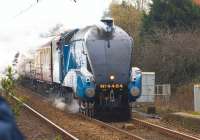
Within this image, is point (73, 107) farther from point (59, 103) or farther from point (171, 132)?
point (171, 132)

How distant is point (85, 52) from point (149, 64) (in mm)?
13604

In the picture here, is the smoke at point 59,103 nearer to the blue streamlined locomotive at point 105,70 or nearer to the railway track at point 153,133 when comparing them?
the blue streamlined locomotive at point 105,70

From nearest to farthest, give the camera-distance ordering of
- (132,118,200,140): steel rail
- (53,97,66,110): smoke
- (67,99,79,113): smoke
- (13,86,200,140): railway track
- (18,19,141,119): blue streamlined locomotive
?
(132,118,200,140): steel rail
(13,86,200,140): railway track
(18,19,141,119): blue streamlined locomotive
(67,99,79,113): smoke
(53,97,66,110): smoke

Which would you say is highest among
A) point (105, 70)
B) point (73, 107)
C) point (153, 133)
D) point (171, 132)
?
point (105, 70)

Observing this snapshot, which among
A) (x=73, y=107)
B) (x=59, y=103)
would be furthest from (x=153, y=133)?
(x=59, y=103)

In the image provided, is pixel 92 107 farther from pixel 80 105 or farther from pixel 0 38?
pixel 0 38

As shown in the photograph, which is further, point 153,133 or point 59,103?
point 59,103

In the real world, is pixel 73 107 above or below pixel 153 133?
above

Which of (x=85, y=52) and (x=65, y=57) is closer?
(x=85, y=52)

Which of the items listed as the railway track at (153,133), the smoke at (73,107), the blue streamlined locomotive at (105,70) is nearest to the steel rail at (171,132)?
the railway track at (153,133)

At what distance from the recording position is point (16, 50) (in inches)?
1314

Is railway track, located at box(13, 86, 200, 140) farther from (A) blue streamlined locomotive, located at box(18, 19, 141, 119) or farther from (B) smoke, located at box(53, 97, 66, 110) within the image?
(B) smoke, located at box(53, 97, 66, 110)

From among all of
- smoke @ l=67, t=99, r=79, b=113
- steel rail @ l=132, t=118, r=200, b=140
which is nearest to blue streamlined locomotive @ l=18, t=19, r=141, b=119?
steel rail @ l=132, t=118, r=200, b=140

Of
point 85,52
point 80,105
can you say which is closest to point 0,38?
point 80,105
